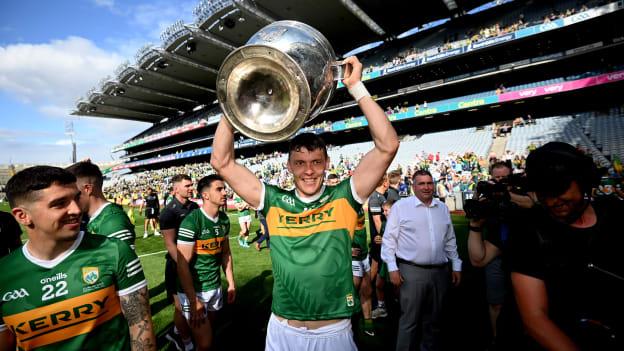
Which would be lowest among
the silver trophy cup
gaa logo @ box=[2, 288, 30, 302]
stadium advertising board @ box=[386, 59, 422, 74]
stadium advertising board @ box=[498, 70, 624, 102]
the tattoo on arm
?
the tattoo on arm

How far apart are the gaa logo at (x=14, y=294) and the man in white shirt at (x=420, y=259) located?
3253 millimetres

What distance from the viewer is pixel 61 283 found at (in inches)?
69.0

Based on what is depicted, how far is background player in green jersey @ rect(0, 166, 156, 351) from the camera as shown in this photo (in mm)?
1676

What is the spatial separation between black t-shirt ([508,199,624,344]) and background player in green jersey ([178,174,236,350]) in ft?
10.1

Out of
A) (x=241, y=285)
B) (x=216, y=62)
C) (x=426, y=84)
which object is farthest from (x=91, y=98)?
(x=241, y=285)

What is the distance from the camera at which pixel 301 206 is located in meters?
2.18

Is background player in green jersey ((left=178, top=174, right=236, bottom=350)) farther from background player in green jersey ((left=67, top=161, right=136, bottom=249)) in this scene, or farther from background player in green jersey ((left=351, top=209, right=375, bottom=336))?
background player in green jersey ((left=351, top=209, right=375, bottom=336))

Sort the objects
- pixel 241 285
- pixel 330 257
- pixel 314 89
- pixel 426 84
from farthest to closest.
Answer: pixel 426 84 < pixel 241 285 < pixel 330 257 < pixel 314 89

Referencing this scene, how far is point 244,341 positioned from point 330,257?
2743 millimetres

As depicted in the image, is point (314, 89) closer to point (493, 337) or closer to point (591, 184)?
point (591, 184)

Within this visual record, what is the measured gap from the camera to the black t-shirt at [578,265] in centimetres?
140

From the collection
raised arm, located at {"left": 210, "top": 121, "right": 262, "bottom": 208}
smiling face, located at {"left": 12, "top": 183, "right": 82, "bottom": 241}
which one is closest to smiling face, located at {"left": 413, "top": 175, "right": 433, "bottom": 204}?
raised arm, located at {"left": 210, "top": 121, "right": 262, "bottom": 208}

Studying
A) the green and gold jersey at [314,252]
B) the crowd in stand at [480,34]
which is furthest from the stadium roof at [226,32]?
the green and gold jersey at [314,252]

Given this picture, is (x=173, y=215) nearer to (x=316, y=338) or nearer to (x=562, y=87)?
(x=316, y=338)
